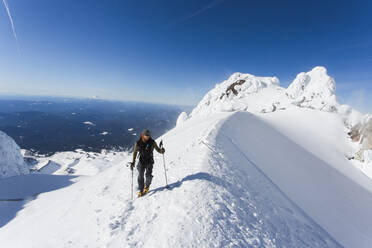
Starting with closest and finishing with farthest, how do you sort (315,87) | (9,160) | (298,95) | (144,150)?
(144,150) < (315,87) < (298,95) < (9,160)

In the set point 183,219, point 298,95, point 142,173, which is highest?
point 298,95

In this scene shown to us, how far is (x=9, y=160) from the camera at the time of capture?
36.0m

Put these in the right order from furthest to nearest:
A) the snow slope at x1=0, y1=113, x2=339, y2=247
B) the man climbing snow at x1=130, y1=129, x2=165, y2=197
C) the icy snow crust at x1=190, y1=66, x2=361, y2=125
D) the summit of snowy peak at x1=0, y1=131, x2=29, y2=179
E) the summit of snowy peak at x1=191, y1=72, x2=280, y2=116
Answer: the summit of snowy peak at x1=191, y1=72, x2=280, y2=116
the summit of snowy peak at x1=0, y1=131, x2=29, y2=179
the icy snow crust at x1=190, y1=66, x2=361, y2=125
the man climbing snow at x1=130, y1=129, x2=165, y2=197
the snow slope at x1=0, y1=113, x2=339, y2=247

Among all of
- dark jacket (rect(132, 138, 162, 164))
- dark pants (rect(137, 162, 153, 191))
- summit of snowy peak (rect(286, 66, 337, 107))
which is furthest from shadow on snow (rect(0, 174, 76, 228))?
summit of snowy peak (rect(286, 66, 337, 107))

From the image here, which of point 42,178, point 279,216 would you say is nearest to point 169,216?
point 279,216

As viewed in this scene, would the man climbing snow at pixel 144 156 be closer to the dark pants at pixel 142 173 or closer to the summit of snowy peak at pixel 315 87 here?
the dark pants at pixel 142 173

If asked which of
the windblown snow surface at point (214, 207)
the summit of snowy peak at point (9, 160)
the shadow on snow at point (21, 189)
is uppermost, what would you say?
the windblown snow surface at point (214, 207)

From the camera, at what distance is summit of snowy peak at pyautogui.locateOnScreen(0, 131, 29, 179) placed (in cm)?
3394

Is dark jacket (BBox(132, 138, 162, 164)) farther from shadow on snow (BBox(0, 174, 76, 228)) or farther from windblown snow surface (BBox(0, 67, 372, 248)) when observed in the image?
shadow on snow (BBox(0, 174, 76, 228))

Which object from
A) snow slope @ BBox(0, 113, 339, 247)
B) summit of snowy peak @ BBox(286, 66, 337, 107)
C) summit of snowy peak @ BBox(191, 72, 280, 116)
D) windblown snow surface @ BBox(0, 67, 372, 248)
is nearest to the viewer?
snow slope @ BBox(0, 113, 339, 247)

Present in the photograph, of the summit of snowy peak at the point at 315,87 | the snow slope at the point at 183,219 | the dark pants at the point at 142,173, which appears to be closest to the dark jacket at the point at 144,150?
the dark pants at the point at 142,173

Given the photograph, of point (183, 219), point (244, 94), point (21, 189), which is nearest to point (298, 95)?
point (244, 94)

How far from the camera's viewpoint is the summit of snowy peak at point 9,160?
111 feet

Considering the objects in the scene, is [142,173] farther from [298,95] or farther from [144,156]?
[298,95]
